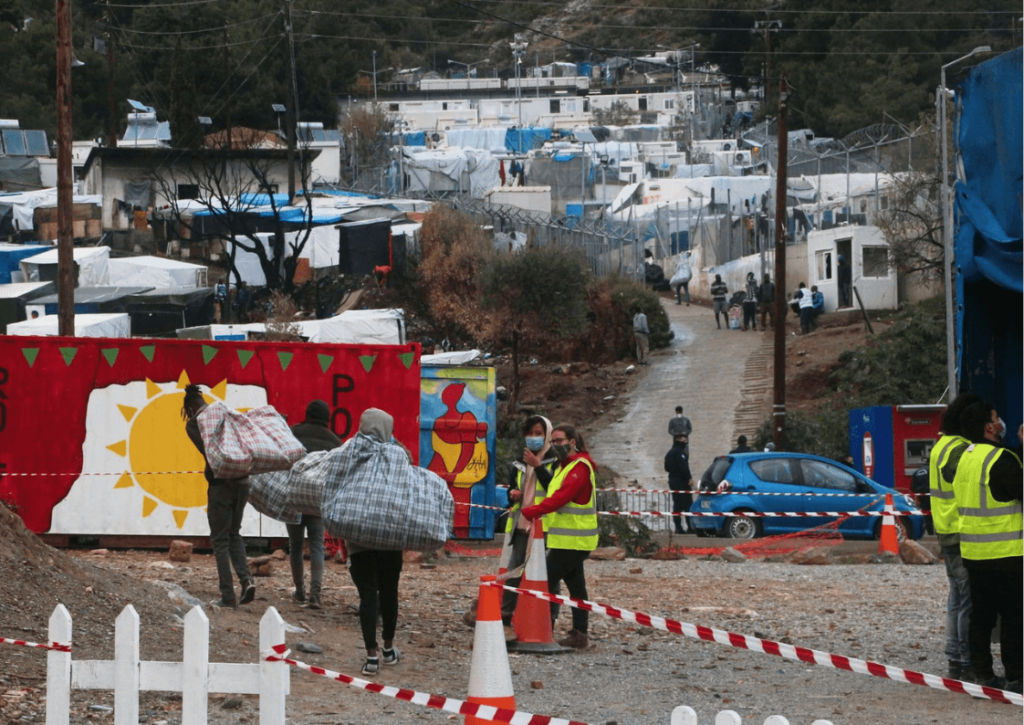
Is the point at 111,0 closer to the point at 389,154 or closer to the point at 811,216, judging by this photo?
the point at 389,154

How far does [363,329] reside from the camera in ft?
111

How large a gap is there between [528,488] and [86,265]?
35.3 m

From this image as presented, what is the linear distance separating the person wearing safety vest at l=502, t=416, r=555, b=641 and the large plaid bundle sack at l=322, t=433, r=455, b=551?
1.28 meters

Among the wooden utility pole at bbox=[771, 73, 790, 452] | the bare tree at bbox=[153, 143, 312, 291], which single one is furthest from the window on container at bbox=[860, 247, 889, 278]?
the bare tree at bbox=[153, 143, 312, 291]

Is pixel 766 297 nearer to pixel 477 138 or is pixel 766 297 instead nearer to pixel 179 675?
pixel 179 675

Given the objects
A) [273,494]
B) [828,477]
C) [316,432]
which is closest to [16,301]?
[828,477]

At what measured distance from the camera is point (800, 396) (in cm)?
3434

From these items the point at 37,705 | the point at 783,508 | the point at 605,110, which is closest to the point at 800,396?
the point at 783,508

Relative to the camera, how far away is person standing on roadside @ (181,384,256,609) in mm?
10797

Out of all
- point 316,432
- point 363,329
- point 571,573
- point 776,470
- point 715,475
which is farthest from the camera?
point 363,329

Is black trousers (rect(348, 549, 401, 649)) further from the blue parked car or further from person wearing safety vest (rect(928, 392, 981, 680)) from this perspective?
the blue parked car

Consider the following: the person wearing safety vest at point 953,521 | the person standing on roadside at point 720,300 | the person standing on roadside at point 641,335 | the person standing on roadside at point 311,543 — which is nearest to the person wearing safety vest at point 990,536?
the person wearing safety vest at point 953,521

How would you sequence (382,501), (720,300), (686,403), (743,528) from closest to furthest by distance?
(382,501) → (743,528) → (686,403) → (720,300)

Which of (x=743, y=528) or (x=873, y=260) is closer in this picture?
(x=743, y=528)
